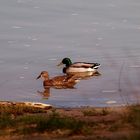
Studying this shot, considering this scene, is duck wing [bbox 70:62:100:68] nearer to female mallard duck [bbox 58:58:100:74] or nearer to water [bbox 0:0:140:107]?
female mallard duck [bbox 58:58:100:74]

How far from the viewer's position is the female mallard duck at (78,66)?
572 inches

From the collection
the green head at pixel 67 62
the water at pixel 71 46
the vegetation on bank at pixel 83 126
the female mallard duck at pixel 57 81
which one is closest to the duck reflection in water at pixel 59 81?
the female mallard duck at pixel 57 81

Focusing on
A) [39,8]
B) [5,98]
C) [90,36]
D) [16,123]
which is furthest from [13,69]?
[39,8]

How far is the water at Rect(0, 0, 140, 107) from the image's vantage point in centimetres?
1256

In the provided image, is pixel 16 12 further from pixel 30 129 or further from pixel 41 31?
pixel 30 129

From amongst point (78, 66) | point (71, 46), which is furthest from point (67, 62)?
point (71, 46)

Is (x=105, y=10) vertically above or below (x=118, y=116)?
above

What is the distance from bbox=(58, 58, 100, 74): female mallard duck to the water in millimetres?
208

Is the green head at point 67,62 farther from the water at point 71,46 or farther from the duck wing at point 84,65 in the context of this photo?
the water at point 71,46

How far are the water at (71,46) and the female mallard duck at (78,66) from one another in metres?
0.21

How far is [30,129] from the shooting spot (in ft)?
24.2

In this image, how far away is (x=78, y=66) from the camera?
1542 centimetres

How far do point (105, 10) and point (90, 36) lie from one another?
4.03 meters

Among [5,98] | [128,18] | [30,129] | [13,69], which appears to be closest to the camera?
[30,129]
